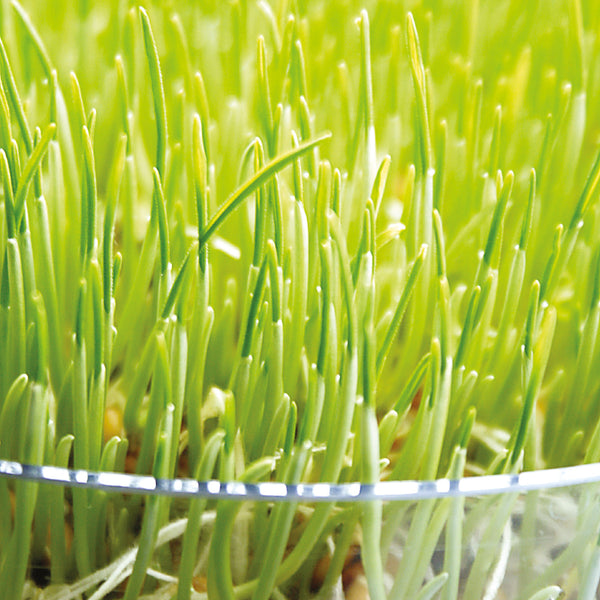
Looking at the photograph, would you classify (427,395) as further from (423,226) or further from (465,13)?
(465,13)

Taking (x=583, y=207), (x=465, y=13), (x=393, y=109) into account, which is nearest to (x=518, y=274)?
(x=583, y=207)

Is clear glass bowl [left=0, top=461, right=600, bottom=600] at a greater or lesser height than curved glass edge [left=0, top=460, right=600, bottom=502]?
lesser

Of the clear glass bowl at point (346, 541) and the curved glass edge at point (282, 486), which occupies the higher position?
the curved glass edge at point (282, 486)
